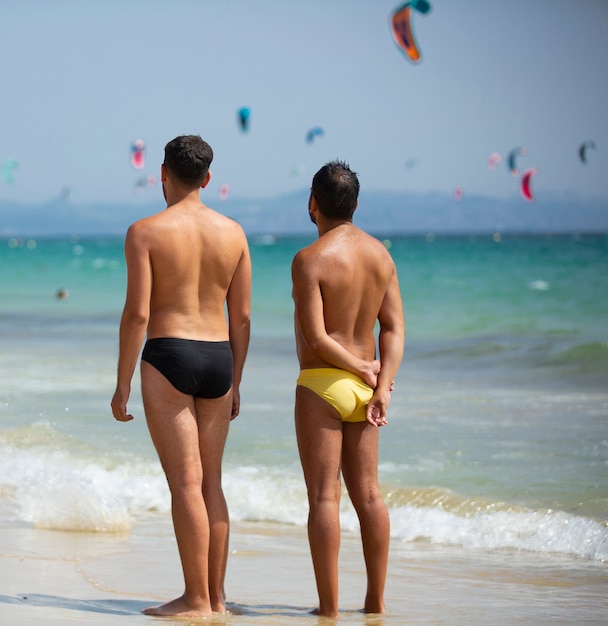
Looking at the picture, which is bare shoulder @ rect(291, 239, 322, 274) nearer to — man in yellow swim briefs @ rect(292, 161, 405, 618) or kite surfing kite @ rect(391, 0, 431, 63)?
man in yellow swim briefs @ rect(292, 161, 405, 618)

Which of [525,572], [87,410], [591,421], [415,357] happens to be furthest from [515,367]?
[525,572]

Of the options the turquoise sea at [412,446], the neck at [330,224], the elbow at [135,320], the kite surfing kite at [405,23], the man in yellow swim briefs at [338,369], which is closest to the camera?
the elbow at [135,320]

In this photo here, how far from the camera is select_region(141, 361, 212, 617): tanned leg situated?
366 centimetres

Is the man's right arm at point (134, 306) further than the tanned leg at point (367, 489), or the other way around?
the tanned leg at point (367, 489)

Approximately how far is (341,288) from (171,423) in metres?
0.69

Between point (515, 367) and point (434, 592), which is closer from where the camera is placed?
point (434, 592)

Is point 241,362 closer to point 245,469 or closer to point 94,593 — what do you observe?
point 94,593

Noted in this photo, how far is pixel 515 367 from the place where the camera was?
43.7 ft

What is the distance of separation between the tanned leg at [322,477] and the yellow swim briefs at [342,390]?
27 mm

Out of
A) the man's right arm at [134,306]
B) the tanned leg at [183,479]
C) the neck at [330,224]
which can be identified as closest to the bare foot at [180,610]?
the tanned leg at [183,479]

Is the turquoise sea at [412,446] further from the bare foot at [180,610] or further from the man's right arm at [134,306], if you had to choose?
the man's right arm at [134,306]

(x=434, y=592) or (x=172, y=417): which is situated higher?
(x=172, y=417)

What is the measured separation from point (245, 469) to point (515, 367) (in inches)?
273

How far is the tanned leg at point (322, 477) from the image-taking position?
3725 mm
